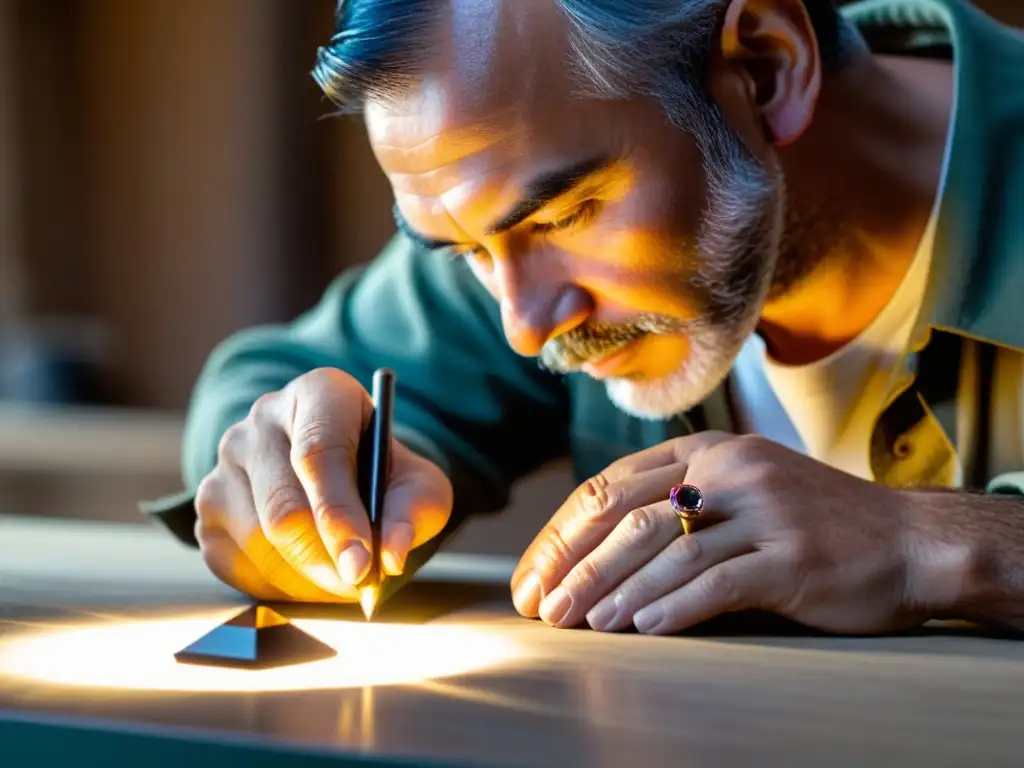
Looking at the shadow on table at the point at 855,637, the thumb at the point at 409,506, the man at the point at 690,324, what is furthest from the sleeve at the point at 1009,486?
the thumb at the point at 409,506

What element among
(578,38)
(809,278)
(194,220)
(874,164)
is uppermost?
(578,38)

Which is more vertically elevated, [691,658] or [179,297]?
[691,658]

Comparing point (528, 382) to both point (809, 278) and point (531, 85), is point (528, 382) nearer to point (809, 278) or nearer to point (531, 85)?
point (809, 278)

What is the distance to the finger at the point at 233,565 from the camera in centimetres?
95

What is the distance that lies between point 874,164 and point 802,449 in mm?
290

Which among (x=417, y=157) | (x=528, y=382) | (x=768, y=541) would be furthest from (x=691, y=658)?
(x=528, y=382)

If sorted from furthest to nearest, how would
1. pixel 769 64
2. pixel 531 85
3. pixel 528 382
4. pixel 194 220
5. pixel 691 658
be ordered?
pixel 194 220
pixel 528 382
pixel 769 64
pixel 531 85
pixel 691 658

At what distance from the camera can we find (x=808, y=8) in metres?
1.17

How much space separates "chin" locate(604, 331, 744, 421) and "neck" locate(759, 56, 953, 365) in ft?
0.48

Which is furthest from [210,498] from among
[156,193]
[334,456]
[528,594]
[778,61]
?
[156,193]

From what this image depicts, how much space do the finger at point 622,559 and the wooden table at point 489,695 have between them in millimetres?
23

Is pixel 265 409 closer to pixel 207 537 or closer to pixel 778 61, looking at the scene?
pixel 207 537

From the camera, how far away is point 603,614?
820 mm

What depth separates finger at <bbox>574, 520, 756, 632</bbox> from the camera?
0.80 meters
